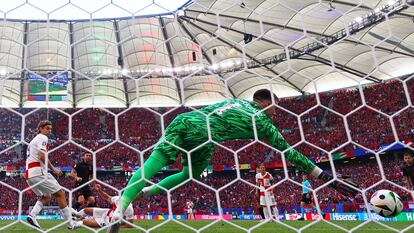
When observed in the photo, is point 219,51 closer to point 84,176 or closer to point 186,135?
point 84,176

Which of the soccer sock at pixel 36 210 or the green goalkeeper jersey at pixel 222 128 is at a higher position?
the green goalkeeper jersey at pixel 222 128

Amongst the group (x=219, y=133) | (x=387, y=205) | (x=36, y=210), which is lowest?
(x=36, y=210)

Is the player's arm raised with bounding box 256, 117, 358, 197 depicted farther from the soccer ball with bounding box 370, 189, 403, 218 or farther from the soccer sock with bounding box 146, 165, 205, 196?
the soccer ball with bounding box 370, 189, 403, 218

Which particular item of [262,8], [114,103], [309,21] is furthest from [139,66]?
[309,21]

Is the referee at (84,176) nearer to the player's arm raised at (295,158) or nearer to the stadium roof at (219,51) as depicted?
the player's arm raised at (295,158)

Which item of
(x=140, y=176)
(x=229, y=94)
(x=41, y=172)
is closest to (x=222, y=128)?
(x=140, y=176)

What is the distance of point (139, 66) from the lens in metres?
18.5

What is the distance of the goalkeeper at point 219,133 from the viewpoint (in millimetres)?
2801

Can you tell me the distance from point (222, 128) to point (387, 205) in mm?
1719

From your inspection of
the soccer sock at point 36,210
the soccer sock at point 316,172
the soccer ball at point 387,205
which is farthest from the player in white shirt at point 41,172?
the soccer ball at point 387,205

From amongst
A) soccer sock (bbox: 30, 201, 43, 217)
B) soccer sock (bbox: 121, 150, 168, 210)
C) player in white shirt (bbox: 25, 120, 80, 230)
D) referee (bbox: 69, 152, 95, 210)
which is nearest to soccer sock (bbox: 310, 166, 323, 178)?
soccer sock (bbox: 121, 150, 168, 210)

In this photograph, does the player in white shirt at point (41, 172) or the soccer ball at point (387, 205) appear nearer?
the soccer ball at point (387, 205)

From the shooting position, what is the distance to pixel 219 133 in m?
3.01

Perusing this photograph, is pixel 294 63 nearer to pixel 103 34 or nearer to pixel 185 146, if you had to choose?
pixel 103 34
